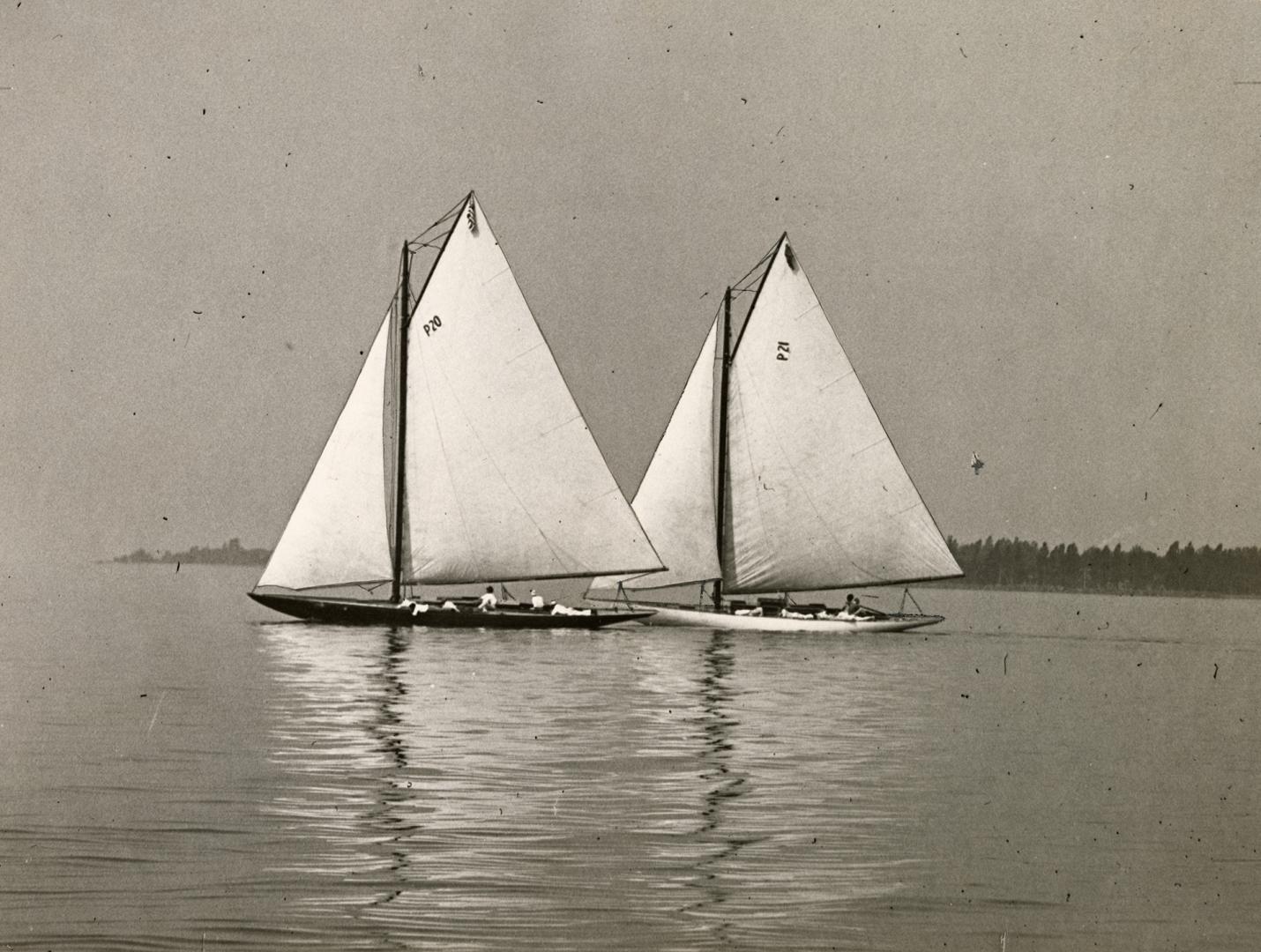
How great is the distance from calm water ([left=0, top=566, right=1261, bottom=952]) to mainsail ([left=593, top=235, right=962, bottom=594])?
1917cm

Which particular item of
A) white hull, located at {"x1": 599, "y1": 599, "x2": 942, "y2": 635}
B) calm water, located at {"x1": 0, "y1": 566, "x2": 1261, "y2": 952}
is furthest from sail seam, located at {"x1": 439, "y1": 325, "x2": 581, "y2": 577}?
calm water, located at {"x1": 0, "y1": 566, "x2": 1261, "y2": 952}

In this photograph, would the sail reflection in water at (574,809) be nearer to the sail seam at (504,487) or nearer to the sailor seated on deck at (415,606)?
the sailor seated on deck at (415,606)

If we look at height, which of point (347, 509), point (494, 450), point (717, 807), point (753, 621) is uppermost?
point (494, 450)

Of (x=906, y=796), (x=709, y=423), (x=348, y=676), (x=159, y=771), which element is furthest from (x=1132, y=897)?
(x=709, y=423)

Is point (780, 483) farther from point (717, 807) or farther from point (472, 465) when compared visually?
point (717, 807)

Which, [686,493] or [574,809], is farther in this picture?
[686,493]

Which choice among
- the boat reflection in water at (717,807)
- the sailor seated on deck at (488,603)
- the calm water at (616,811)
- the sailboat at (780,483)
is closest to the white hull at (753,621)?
the sailboat at (780,483)

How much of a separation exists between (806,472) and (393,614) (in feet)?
53.0

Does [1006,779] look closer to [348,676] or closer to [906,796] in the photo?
[906,796]

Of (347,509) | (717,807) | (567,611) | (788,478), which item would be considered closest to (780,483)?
(788,478)

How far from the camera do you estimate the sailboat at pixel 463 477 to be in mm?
56500

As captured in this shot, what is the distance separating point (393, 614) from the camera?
57.1 metres

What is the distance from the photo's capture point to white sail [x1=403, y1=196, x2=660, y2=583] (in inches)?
2247

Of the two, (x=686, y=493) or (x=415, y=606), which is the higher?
(x=686, y=493)
